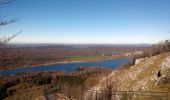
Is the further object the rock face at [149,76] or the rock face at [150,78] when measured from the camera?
the rock face at [149,76]

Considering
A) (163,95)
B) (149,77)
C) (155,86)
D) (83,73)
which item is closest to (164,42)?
(149,77)

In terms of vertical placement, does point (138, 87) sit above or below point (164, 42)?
below

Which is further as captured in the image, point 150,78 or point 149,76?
point 149,76

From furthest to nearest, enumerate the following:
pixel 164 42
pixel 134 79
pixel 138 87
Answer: pixel 164 42 < pixel 134 79 < pixel 138 87

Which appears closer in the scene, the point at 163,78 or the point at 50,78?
the point at 163,78

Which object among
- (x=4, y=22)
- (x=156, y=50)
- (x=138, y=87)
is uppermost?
(x=4, y=22)

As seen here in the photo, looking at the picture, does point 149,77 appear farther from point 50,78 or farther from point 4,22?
point 50,78

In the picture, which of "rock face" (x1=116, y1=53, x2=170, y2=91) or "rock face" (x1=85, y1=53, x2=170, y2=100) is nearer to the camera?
"rock face" (x1=85, y1=53, x2=170, y2=100)

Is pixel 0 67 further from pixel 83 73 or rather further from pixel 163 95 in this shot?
pixel 83 73

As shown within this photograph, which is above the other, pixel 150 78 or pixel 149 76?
pixel 149 76

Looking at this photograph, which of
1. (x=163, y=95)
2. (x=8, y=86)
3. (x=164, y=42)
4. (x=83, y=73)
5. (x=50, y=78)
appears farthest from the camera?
(x=83, y=73)
